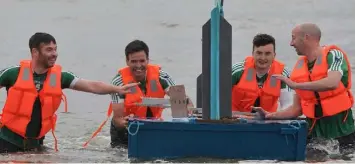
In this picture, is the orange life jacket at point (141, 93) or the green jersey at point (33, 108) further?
the orange life jacket at point (141, 93)

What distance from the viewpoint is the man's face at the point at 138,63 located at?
8484mm

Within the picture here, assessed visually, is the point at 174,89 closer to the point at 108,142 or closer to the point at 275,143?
the point at 275,143

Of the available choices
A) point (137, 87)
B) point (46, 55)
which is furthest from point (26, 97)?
point (137, 87)

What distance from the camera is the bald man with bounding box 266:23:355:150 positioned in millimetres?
7891

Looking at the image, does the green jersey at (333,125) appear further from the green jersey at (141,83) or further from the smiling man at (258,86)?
the green jersey at (141,83)

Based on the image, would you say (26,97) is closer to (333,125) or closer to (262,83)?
(262,83)

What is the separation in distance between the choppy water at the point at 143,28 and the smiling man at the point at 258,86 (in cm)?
352

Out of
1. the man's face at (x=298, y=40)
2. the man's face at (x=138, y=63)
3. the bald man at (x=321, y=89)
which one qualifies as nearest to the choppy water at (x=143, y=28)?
the man's face at (x=138, y=63)

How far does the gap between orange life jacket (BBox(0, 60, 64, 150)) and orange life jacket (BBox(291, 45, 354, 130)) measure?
2.03 meters

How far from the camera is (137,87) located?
28.3 feet

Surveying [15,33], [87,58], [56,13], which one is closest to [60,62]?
[87,58]

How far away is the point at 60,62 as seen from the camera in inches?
609

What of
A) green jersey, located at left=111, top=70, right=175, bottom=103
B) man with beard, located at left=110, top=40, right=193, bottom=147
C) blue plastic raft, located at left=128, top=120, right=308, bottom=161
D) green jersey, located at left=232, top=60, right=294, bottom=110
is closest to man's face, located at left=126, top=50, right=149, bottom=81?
man with beard, located at left=110, top=40, right=193, bottom=147

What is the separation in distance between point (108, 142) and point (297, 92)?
7.23ft
